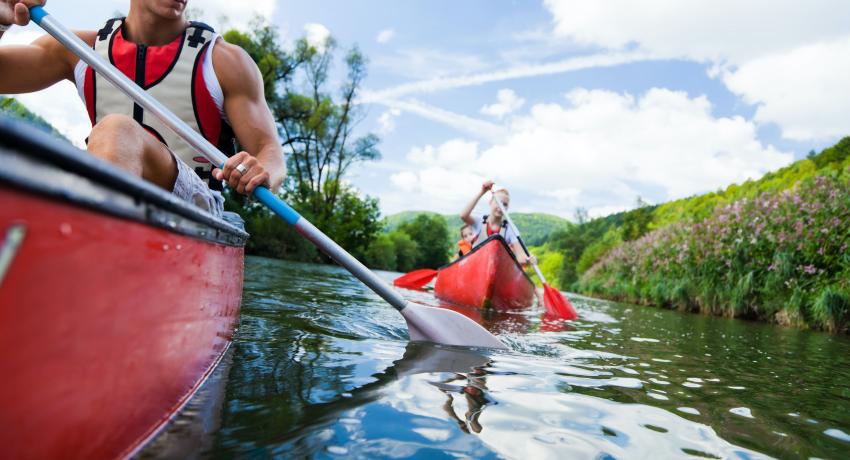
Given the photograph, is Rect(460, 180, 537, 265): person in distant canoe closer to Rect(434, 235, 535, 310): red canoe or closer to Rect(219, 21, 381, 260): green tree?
Rect(434, 235, 535, 310): red canoe

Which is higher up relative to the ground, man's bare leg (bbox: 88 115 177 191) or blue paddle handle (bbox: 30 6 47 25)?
blue paddle handle (bbox: 30 6 47 25)

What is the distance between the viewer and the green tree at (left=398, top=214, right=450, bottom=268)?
3978 centimetres

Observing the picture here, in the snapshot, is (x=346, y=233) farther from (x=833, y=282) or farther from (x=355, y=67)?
(x=833, y=282)

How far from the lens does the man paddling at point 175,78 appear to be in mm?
2166

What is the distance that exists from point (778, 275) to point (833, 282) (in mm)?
709

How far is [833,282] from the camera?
256 inches

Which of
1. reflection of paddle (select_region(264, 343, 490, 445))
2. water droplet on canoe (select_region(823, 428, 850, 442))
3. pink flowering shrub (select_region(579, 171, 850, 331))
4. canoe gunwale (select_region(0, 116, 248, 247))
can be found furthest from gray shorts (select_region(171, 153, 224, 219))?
pink flowering shrub (select_region(579, 171, 850, 331))

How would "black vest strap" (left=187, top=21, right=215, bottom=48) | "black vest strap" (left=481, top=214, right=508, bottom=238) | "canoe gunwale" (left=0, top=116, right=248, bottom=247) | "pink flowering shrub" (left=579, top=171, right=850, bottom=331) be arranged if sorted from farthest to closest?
"black vest strap" (left=481, top=214, right=508, bottom=238) → "pink flowering shrub" (left=579, top=171, right=850, bottom=331) → "black vest strap" (left=187, top=21, right=215, bottom=48) → "canoe gunwale" (left=0, top=116, right=248, bottom=247)

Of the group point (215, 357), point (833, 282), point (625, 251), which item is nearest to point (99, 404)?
point (215, 357)

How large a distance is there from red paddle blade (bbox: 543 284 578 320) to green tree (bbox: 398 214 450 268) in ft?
104

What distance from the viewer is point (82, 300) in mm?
784

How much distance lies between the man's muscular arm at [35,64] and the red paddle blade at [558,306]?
4.98 metres

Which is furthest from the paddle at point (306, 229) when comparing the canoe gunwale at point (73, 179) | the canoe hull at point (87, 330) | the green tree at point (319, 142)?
the green tree at point (319, 142)

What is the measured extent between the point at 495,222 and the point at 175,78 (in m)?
6.12
